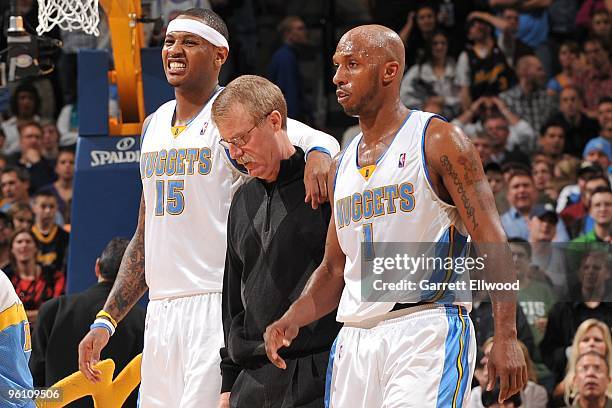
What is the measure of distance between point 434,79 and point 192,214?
7280mm

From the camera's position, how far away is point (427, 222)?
183 inches

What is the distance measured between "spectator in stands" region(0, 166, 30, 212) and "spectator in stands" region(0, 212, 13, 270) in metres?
0.57

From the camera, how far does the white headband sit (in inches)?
228

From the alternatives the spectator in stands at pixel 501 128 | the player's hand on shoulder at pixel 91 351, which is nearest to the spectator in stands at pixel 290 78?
the spectator in stands at pixel 501 128

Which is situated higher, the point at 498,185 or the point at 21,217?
the point at 498,185

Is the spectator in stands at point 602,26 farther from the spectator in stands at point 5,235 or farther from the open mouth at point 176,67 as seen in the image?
the open mouth at point 176,67

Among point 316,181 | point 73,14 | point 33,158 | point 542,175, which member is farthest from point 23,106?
point 316,181

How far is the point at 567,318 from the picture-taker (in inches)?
324

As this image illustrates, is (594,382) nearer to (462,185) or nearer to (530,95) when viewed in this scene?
(462,185)

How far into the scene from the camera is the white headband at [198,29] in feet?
19.0

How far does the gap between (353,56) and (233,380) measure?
158cm

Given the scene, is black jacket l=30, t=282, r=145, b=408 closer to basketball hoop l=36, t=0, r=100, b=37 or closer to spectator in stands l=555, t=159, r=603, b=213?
basketball hoop l=36, t=0, r=100, b=37

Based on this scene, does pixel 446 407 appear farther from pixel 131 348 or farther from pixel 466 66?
pixel 466 66

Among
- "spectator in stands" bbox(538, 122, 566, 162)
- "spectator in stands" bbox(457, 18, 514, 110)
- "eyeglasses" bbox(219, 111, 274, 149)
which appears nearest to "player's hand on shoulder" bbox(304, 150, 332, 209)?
"eyeglasses" bbox(219, 111, 274, 149)
